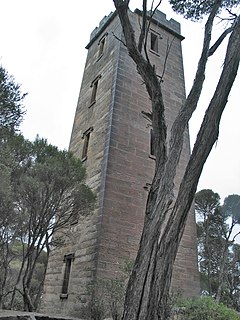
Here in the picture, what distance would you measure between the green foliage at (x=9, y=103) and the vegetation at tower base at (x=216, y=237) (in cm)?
1548

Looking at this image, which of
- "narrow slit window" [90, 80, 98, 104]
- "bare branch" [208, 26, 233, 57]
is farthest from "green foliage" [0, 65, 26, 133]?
"narrow slit window" [90, 80, 98, 104]

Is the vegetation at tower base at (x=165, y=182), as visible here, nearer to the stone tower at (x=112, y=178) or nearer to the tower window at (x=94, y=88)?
the stone tower at (x=112, y=178)

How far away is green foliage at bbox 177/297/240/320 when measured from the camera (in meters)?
6.64

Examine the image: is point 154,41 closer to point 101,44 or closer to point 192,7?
point 101,44

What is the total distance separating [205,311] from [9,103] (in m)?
5.91

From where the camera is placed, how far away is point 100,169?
33.8 feet

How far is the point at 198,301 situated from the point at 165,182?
3.93 m

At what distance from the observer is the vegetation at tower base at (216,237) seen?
19.7 meters

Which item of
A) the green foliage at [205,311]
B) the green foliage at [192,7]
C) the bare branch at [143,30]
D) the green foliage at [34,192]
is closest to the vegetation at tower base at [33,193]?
the green foliage at [34,192]

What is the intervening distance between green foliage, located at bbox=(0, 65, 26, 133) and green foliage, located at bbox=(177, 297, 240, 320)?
17.6 ft

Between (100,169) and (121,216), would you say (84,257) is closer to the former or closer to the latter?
(121,216)

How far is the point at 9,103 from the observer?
6152 millimetres

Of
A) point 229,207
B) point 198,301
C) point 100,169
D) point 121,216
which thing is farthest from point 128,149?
point 229,207

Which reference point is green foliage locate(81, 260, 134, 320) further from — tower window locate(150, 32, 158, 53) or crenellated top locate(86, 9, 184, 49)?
crenellated top locate(86, 9, 184, 49)
